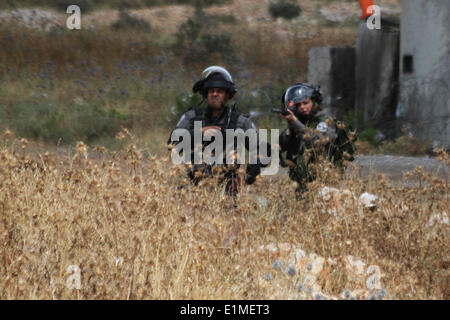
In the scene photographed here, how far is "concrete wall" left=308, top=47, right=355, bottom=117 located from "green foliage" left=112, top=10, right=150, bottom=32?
1119cm

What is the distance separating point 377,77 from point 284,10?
17784 millimetres

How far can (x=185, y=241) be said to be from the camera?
350cm

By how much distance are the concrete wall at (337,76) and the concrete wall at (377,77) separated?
0.59 ft

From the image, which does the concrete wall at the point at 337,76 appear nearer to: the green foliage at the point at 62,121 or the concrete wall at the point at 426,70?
the concrete wall at the point at 426,70

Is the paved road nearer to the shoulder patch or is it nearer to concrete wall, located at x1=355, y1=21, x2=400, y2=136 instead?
concrete wall, located at x1=355, y1=21, x2=400, y2=136

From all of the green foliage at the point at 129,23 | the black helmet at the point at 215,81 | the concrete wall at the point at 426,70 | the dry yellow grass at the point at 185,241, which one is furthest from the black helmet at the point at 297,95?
the green foliage at the point at 129,23

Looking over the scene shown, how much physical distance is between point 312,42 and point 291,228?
1696 centimetres

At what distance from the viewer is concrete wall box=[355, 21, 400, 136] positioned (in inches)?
418

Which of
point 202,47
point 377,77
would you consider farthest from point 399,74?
point 202,47

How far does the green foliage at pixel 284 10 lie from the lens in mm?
27891

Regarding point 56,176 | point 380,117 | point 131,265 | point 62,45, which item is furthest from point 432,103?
point 62,45

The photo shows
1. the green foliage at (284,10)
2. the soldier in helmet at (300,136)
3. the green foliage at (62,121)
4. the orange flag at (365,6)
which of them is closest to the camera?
the soldier in helmet at (300,136)
